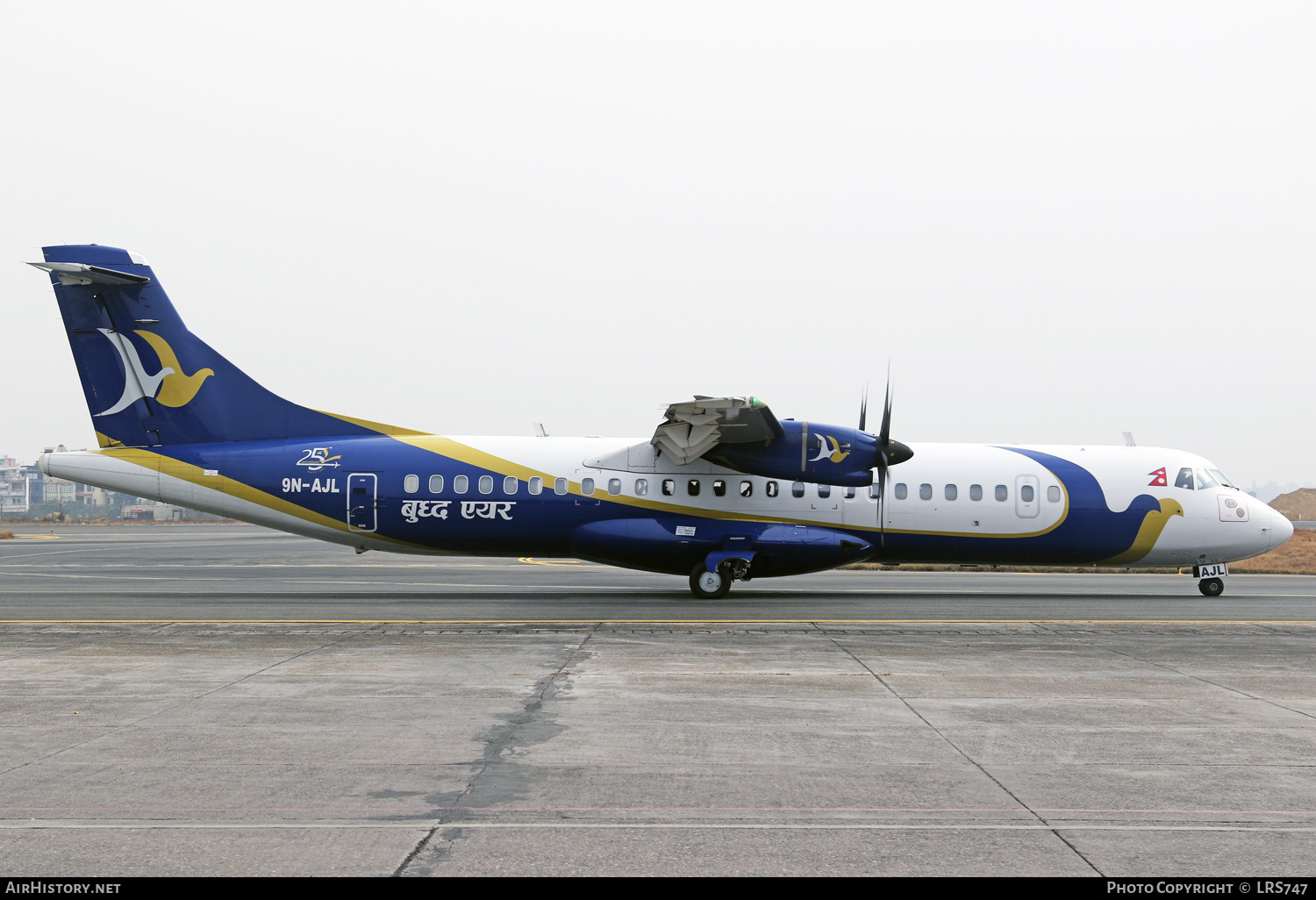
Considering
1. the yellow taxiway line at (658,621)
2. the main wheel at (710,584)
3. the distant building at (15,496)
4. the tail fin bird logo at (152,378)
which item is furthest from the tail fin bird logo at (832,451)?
the distant building at (15,496)

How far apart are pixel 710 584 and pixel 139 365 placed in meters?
13.5

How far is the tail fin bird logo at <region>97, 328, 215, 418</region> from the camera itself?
20.5 m

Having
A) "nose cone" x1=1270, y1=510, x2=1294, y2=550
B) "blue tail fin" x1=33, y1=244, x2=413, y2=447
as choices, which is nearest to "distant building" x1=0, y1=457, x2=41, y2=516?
"blue tail fin" x1=33, y1=244, x2=413, y2=447

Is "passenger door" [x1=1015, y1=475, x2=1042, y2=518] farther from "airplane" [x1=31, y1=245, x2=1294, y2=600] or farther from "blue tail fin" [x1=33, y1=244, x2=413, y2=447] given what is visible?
"blue tail fin" [x1=33, y1=244, x2=413, y2=447]

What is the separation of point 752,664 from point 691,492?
946 cm

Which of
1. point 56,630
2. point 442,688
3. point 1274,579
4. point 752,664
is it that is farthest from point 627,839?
point 1274,579

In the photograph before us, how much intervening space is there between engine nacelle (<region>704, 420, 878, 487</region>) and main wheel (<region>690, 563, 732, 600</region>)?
2649 mm

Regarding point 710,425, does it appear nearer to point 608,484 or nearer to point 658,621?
point 608,484

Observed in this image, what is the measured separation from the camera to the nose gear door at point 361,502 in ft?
67.5

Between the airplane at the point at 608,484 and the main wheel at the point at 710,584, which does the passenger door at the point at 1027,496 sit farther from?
the main wheel at the point at 710,584

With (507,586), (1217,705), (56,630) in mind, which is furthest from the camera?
(507,586)

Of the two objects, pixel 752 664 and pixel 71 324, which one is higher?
pixel 71 324

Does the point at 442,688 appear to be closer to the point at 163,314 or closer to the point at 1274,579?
the point at 163,314
